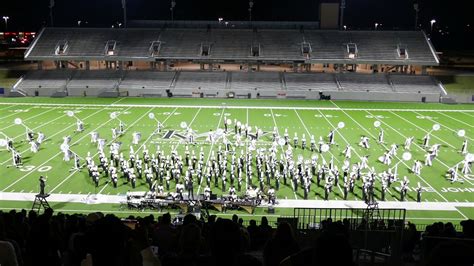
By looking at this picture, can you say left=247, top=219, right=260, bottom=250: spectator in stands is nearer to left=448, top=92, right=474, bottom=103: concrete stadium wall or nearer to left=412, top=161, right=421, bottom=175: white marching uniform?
left=412, top=161, right=421, bottom=175: white marching uniform

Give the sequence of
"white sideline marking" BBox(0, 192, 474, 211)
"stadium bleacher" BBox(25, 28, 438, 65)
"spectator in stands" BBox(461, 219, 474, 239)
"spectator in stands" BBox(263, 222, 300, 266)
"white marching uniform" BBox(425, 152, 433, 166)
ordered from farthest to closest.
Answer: "stadium bleacher" BBox(25, 28, 438, 65), "white marching uniform" BBox(425, 152, 433, 166), "white sideline marking" BBox(0, 192, 474, 211), "spectator in stands" BBox(461, 219, 474, 239), "spectator in stands" BBox(263, 222, 300, 266)

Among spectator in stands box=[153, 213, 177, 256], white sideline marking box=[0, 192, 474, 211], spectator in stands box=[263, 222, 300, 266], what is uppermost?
spectator in stands box=[263, 222, 300, 266]

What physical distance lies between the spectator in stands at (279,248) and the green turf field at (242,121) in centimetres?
926

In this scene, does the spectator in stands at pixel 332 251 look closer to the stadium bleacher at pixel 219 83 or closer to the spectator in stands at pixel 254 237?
the spectator in stands at pixel 254 237

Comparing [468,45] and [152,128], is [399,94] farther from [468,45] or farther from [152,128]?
[468,45]

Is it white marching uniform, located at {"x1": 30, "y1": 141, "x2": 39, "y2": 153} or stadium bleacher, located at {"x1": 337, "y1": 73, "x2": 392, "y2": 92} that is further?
stadium bleacher, located at {"x1": 337, "y1": 73, "x2": 392, "y2": 92}

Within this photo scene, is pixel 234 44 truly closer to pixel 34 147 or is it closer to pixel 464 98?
pixel 464 98

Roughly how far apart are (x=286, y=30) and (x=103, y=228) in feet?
146

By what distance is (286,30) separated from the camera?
149ft

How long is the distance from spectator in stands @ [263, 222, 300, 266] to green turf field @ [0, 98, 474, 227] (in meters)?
9.26

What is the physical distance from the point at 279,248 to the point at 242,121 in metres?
22.8

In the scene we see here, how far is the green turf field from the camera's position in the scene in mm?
14344

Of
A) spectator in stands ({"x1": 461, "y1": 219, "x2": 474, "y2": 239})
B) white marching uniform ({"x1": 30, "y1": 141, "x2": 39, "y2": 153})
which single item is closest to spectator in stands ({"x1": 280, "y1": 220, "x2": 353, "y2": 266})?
spectator in stands ({"x1": 461, "y1": 219, "x2": 474, "y2": 239})

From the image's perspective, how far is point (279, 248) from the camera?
351 centimetres
